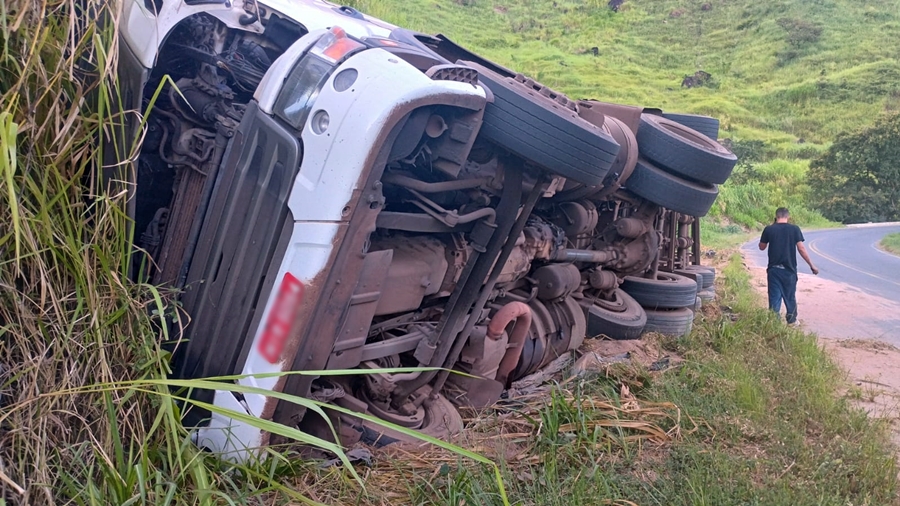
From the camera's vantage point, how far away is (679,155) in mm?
4422

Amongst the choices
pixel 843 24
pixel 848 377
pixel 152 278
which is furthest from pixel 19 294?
pixel 843 24

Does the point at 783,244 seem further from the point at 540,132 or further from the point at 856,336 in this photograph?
the point at 540,132

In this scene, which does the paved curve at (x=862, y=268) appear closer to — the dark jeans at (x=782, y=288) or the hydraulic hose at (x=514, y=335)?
the dark jeans at (x=782, y=288)

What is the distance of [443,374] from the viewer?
9.84 feet

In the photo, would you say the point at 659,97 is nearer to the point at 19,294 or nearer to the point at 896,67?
the point at 896,67

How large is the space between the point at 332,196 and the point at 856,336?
661 cm

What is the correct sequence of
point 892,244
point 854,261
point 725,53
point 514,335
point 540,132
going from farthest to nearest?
point 725,53 < point 892,244 < point 854,261 < point 514,335 < point 540,132

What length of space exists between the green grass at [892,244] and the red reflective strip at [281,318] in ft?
59.2

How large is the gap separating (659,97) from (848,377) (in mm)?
32521

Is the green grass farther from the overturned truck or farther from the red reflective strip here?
the red reflective strip

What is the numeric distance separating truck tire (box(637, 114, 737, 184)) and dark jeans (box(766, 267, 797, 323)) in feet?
10.6

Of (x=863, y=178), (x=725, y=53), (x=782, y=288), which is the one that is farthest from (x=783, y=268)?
(x=725, y=53)

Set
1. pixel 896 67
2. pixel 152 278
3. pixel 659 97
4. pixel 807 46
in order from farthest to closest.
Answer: pixel 807 46, pixel 896 67, pixel 659 97, pixel 152 278

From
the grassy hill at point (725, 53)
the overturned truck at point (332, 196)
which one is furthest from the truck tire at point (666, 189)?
the grassy hill at point (725, 53)
